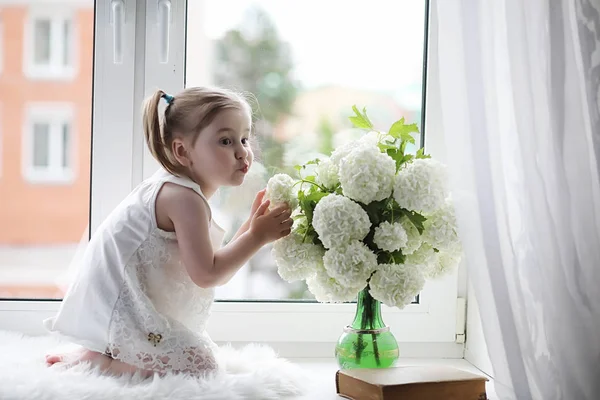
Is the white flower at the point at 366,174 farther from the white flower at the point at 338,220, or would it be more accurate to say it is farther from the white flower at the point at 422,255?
the white flower at the point at 422,255

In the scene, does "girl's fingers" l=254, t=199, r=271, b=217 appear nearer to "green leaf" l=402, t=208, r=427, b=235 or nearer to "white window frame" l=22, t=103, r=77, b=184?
"green leaf" l=402, t=208, r=427, b=235

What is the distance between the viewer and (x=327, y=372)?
59.9 inches

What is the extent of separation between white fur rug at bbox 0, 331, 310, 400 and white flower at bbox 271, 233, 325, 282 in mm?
193

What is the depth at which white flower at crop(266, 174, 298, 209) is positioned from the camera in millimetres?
1297

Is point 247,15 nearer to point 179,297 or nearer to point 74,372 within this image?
point 179,297

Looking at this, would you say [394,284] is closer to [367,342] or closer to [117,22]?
[367,342]

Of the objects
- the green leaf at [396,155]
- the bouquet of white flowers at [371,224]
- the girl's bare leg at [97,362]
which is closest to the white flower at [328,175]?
the bouquet of white flowers at [371,224]

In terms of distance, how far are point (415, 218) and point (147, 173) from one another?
67 cm

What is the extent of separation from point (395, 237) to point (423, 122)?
0.56 m

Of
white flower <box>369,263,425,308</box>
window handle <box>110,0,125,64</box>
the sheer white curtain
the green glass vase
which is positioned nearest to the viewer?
the sheer white curtain

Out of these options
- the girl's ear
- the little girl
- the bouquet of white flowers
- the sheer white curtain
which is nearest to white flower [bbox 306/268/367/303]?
the bouquet of white flowers

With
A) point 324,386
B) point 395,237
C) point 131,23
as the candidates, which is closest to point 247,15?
point 131,23

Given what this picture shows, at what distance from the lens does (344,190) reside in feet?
4.08

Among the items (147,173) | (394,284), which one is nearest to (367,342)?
(394,284)
